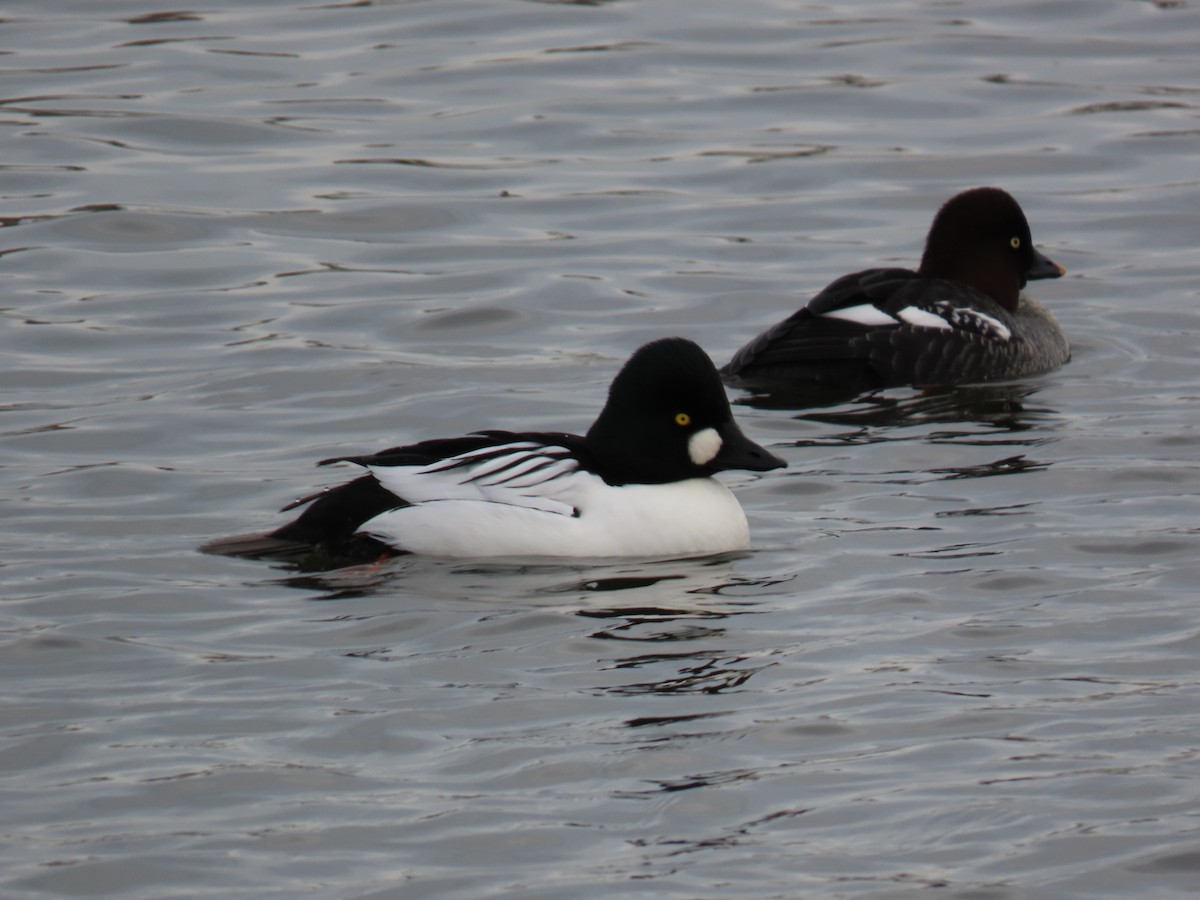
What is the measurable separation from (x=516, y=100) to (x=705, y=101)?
1.55m

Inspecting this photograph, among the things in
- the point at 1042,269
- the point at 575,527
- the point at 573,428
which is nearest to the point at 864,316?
the point at 1042,269

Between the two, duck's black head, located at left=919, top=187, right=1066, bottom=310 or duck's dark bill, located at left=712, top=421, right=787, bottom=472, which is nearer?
duck's dark bill, located at left=712, top=421, right=787, bottom=472

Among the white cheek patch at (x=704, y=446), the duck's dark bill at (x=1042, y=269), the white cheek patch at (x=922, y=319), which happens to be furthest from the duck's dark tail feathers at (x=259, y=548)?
the duck's dark bill at (x=1042, y=269)

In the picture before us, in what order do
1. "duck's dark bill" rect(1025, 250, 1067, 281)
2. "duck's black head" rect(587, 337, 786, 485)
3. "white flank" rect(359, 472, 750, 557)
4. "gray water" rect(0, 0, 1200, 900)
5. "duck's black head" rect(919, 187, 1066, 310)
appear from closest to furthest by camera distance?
"gray water" rect(0, 0, 1200, 900), "white flank" rect(359, 472, 750, 557), "duck's black head" rect(587, 337, 786, 485), "duck's black head" rect(919, 187, 1066, 310), "duck's dark bill" rect(1025, 250, 1067, 281)

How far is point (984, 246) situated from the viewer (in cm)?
1205

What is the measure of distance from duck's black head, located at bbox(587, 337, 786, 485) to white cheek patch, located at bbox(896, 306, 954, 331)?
305 centimetres

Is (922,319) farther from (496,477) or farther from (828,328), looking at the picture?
(496,477)

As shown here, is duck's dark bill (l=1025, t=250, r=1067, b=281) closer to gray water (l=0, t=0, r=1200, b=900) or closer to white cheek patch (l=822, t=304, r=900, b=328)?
gray water (l=0, t=0, r=1200, b=900)

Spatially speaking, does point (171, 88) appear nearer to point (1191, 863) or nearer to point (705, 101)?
point (705, 101)

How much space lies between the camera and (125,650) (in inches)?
284

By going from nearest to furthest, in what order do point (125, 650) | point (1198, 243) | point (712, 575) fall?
point (125, 650)
point (712, 575)
point (1198, 243)

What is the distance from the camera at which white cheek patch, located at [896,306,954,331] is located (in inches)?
446

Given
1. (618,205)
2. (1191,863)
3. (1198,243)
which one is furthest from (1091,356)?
(1191,863)

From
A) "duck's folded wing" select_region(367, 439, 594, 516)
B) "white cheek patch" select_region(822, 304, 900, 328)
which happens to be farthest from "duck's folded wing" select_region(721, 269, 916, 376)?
"duck's folded wing" select_region(367, 439, 594, 516)
